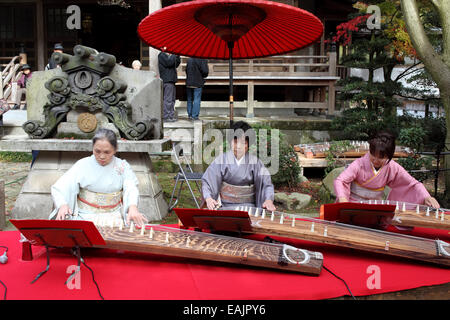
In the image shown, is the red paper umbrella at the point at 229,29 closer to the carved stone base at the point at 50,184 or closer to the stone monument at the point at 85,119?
the stone monument at the point at 85,119

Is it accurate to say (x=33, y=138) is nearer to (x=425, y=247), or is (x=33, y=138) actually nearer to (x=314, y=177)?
(x=425, y=247)

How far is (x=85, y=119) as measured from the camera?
6.03 m

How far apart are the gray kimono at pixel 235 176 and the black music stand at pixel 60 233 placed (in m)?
1.67

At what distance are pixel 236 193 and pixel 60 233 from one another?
6.57 ft

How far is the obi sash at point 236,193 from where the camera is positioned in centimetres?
418

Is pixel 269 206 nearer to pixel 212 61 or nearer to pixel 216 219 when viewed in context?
Result: pixel 216 219

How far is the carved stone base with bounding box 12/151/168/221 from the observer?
6.09 metres

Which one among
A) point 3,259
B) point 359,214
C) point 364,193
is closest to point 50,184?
point 3,259

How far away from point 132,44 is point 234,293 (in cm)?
1656

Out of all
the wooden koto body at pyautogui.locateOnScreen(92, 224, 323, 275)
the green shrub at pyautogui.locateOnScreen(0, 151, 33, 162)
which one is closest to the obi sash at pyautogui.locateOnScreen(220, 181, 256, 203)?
the wooden koto body at pyautogui.locateOnScreen(92, 224, 323, 275)

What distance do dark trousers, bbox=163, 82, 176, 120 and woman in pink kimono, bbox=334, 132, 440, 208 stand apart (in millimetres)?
6768

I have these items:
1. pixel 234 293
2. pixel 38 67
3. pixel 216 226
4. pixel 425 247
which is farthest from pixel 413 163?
pixel 38 67

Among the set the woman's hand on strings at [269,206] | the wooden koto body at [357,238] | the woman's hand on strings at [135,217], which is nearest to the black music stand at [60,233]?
the woman's hand on strings at [135,217]

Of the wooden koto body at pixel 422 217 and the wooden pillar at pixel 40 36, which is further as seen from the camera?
the wooden pillar at pixel 40 36
